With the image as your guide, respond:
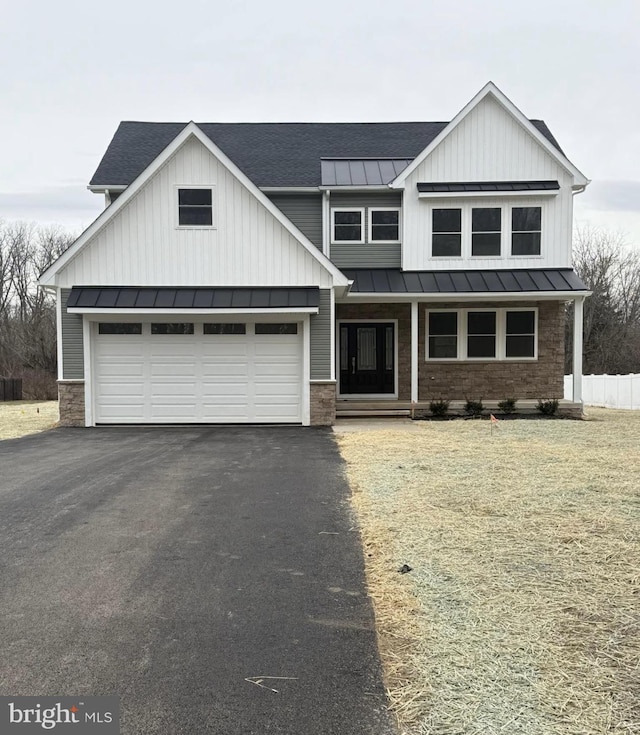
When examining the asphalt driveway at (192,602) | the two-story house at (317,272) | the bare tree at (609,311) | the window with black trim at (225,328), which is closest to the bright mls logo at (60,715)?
the asphalt driveway at (192,602)

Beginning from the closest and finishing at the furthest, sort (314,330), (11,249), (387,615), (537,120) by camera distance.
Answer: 1. (387,615)
2. (314,330)
3. (537,120)
4. (11,249)

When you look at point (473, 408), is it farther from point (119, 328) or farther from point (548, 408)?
point (119, 328)

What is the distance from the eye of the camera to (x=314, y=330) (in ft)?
48.4

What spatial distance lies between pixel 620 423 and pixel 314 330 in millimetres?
7646

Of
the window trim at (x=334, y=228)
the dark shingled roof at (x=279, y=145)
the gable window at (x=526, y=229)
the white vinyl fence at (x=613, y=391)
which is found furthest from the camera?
the white vinyl fence at (x=613, y=391)

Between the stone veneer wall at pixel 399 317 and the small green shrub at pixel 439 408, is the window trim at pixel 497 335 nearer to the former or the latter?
the stone veneer wall at pixel 399 317

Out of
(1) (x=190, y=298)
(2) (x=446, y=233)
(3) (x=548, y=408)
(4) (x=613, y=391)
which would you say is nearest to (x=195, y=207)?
(1) (x=190, y=298)

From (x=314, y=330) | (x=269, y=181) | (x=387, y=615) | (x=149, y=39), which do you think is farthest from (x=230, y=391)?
(x=387, y=615)

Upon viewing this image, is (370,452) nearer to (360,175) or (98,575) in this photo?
(98,575)

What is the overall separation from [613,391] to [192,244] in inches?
646

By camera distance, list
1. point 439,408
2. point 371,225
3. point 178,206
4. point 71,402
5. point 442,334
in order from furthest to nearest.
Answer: point 442,334
point 371,225
point 439,408
point 71,402
point 178,206

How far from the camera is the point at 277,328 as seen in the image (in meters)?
14.9

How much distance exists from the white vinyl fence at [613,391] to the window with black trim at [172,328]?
15373 mm

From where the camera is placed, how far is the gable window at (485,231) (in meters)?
17.0
